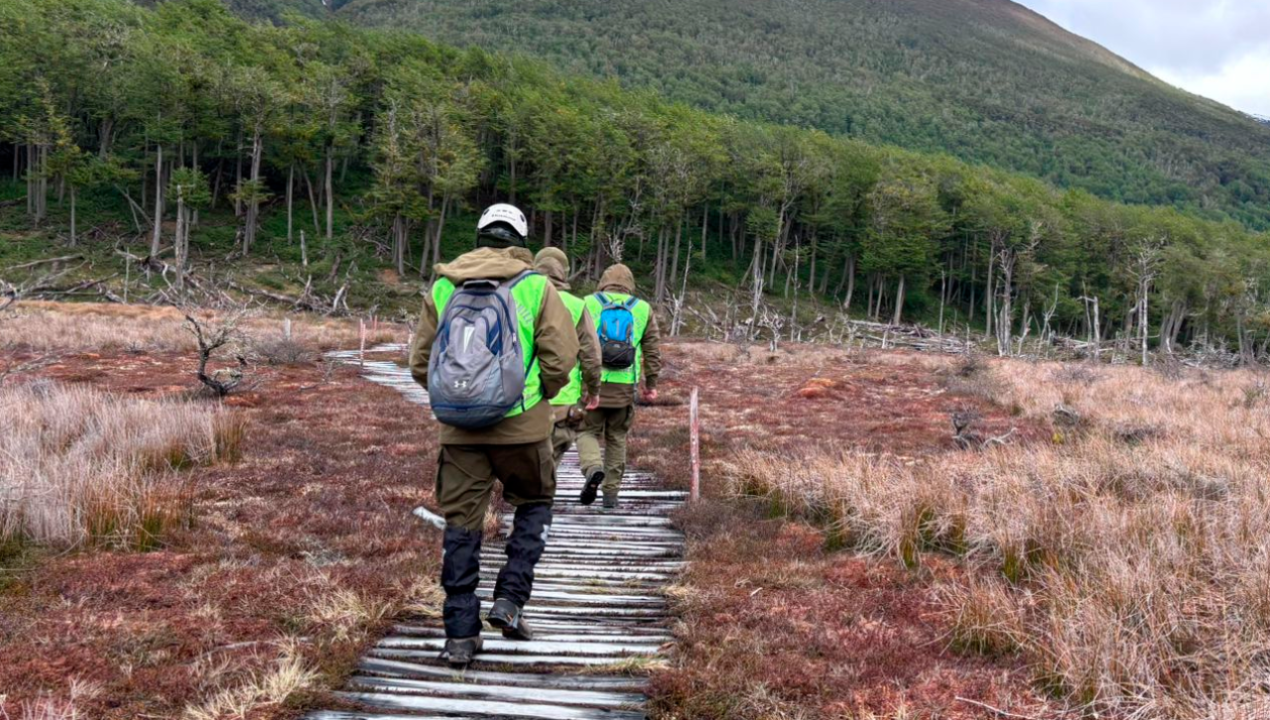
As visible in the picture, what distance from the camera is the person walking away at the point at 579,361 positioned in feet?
17.4

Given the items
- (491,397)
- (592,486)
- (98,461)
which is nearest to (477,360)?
(491,397)

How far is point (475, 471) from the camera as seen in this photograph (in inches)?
176

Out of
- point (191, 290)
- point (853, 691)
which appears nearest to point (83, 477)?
point (853, 691)

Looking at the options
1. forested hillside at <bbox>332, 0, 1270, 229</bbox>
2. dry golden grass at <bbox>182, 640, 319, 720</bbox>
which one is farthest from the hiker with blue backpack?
forested hillside at <bbox>332, 0, 1270, 229</bbox>

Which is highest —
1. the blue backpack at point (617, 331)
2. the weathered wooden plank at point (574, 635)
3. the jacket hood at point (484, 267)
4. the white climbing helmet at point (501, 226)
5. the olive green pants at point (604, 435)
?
the white climbing helmet at point (501, 226)

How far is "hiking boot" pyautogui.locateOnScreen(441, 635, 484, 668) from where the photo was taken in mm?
4301

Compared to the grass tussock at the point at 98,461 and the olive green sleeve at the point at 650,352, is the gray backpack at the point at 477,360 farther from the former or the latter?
the olive green sleeve at the point at 650,352

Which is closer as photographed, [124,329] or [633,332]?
[633,332]

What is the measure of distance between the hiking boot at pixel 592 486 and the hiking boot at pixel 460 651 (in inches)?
157

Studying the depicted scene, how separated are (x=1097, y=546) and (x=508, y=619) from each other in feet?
12.7

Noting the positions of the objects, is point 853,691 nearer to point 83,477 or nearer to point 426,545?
point 426,545

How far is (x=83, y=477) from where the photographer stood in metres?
6.53

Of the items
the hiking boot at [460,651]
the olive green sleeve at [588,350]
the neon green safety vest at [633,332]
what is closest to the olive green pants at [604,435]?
the neon green safety vest at [633,332]

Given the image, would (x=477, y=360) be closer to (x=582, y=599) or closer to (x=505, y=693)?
(x=505, y=693)
